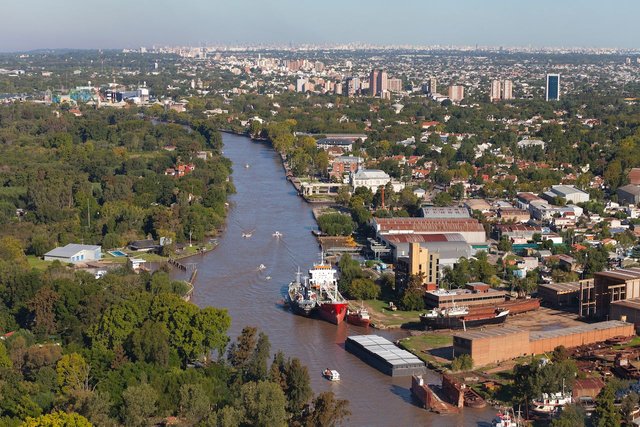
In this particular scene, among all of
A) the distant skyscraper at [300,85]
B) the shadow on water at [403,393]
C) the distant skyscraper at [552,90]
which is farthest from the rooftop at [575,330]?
the distant skyscraper at [300,85]

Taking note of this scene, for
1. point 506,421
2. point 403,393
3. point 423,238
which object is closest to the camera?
point 506,421

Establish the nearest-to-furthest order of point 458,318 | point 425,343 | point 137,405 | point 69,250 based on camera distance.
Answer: point 137,405 < point 425,343 < point 458,318 < point 69,250

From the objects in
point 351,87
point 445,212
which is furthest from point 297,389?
point 351,87

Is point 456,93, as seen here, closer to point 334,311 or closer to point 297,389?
point 334,311

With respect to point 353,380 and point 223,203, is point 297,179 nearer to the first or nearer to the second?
point 223,203

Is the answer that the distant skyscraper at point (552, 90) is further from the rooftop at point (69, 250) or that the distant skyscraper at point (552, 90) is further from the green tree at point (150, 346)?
the green tree at point (150, 346)

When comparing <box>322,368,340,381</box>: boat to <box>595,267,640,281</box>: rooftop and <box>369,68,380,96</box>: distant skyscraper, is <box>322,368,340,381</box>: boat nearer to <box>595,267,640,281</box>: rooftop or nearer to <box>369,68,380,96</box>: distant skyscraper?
<box>595,267,640,281</box>: rooftop

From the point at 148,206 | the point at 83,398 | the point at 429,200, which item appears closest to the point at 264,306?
the point at 83,398
